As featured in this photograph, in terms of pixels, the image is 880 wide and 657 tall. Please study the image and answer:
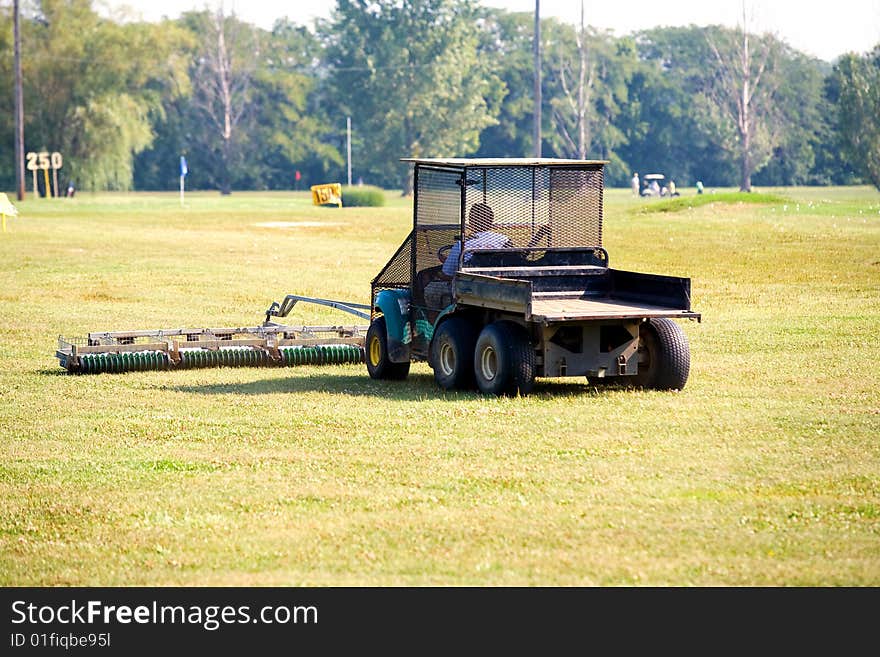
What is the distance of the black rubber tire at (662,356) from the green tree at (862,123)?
66.3 meters

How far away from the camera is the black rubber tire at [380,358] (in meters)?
14.5

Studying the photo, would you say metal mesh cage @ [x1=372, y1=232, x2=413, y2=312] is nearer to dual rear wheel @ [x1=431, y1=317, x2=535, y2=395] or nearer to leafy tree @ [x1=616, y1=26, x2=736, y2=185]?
dual rear wheel @ [x1=431, y1=317, x2=535, y2=395]

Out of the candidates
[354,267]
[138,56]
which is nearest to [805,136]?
[138,56]

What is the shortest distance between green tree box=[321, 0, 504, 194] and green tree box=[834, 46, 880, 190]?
28.6 metres

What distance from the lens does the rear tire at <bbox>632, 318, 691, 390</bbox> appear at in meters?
13.1

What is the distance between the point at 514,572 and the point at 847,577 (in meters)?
1.63

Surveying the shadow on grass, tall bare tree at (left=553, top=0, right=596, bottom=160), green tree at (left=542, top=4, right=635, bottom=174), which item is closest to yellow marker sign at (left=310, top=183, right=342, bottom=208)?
green tree at (left=542, top=4, right=635, bottom=174)

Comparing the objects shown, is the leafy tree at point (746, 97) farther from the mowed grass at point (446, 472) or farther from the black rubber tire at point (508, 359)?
the black rubber tire at point (508, 359)

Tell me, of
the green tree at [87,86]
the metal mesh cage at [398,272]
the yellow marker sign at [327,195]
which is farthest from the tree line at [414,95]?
the metal mesh cage at [398,272]

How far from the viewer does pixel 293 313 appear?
21.9 m

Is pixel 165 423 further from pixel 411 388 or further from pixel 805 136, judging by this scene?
pixel 805 136

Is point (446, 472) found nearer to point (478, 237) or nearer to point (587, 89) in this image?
point (478, 237)

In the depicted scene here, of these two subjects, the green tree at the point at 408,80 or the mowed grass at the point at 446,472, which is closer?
the mowed grass at the point at 446,472
